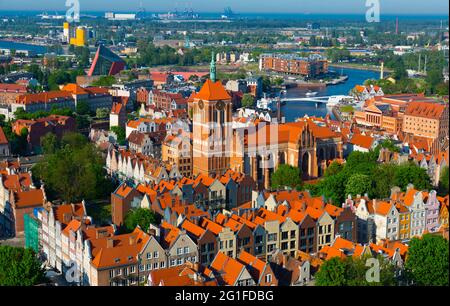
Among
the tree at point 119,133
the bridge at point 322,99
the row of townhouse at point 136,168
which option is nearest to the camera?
the row of townhouse at point 136,168

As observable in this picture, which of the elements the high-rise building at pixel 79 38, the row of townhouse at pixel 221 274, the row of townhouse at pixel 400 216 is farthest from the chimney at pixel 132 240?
the high-rise building at pixel 79 38

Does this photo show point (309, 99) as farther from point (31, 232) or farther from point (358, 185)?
point (31, 232)

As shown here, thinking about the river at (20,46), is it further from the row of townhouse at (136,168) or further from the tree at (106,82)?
the row of townhouse at (136,168)

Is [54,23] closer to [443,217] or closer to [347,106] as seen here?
[347,106]

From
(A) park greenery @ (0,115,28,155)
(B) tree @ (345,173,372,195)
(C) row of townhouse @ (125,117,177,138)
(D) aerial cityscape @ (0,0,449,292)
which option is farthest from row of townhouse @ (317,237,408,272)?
(A) park greenery @ (0,115,28,155)

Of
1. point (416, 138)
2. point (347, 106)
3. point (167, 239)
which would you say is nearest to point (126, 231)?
point (167, 239)

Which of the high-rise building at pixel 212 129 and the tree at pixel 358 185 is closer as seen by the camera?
the tree at pixel 358 185

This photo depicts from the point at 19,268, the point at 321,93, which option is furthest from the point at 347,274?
the point at 321,93
